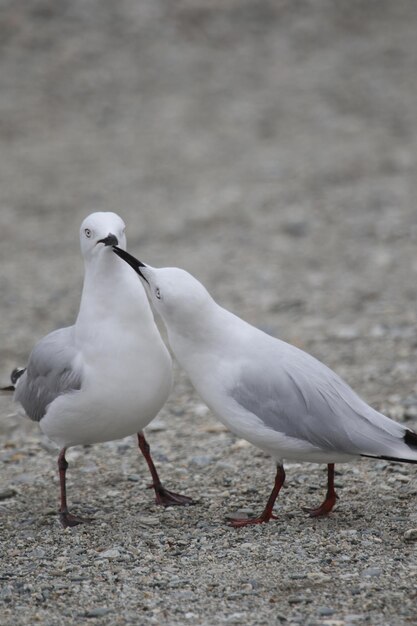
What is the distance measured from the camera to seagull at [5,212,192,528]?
4.69 meters

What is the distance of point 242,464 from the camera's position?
5.67 metres

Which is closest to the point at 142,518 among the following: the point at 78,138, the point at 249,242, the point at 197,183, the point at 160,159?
the point at 249,242

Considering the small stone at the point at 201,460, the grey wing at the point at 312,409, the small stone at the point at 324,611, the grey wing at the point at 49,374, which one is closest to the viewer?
the small stone at the point at 324,611

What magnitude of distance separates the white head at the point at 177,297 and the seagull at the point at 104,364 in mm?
235

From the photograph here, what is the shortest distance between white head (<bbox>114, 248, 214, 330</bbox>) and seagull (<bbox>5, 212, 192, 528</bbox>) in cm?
23

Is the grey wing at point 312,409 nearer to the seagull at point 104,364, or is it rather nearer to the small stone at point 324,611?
the seagull at point 104,364

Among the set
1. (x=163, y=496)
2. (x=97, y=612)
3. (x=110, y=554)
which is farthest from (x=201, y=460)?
(x=97, y=612)

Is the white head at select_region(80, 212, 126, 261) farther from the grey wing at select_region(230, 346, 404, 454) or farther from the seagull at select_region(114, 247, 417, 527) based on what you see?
the grey wing at select_region(230, 346, 404, 454)

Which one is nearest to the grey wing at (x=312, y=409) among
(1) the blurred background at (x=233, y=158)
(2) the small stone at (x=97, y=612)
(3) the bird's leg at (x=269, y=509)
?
(3) the bird's leg at (x=269, y=509)

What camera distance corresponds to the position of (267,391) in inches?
177

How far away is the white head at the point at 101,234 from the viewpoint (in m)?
4.73

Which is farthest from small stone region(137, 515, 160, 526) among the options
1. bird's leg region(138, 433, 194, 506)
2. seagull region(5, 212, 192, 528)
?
seagull region(5, 212, 192, 528)

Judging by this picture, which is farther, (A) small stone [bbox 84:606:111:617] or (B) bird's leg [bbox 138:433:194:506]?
(B) bird's leg [bbox 138:433:194:506]

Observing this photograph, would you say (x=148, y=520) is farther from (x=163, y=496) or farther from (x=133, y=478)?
(x=133, y=478)
